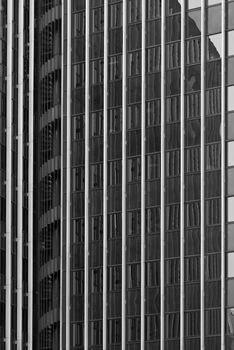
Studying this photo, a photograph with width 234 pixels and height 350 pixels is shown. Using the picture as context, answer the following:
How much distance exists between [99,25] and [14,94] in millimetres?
8167

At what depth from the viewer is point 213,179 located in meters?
92.9

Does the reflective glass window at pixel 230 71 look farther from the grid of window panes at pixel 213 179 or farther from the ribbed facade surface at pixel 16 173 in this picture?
the ribbed facade surface at pixel 16 173

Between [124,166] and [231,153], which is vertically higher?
[231,153]

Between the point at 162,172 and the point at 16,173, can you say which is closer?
the point at 162,172

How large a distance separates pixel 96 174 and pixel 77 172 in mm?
1605

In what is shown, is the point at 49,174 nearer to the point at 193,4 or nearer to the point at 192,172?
the point at 192,172

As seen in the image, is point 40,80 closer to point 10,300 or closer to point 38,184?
point 38,184

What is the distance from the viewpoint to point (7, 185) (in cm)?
10169

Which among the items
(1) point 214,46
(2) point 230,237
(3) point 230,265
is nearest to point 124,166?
(2) point 230,237

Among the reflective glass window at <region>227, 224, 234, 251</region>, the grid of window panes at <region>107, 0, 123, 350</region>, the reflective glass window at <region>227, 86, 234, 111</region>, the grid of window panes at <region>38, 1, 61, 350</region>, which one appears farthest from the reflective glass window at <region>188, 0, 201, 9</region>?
the reflective glass window at <region>227, 224, 234, 251</region>

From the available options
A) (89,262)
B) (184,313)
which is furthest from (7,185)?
(184,313)

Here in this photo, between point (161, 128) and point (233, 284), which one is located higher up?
point (161, 128)

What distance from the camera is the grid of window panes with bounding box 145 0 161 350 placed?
93.1 metres

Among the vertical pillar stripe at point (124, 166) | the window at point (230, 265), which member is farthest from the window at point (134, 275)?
the window at point (230, 265)
